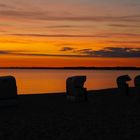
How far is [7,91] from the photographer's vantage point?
26.2 meters

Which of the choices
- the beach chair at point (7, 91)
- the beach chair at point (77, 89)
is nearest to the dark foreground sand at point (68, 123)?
the beach chair at point (7, 91)

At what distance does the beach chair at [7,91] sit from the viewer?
25938mm

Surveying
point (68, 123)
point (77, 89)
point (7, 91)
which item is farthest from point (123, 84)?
point (68, 123)

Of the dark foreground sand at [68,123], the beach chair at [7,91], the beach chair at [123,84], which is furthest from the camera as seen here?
the beach chair at [123,84]

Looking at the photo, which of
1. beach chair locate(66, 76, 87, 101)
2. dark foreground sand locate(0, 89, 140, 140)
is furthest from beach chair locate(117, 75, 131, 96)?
dark foreground sand locate(0, 89, 140, 140)

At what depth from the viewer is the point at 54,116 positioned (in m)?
20.5

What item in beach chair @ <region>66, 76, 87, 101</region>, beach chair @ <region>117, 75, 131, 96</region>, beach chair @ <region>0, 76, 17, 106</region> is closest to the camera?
beach chair @ <region>0, 76, 17, 106</region>

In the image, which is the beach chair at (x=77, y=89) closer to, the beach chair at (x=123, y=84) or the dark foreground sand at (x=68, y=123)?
the dark foreground sand at (x=68, y=123)

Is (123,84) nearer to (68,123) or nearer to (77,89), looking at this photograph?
(77,89)

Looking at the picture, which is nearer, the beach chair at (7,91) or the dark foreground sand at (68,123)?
the dark foreground sand at (68,123)

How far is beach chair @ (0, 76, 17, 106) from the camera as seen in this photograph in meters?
25.9

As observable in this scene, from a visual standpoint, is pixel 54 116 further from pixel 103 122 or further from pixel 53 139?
pixel 53 139

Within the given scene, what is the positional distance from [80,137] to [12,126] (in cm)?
374

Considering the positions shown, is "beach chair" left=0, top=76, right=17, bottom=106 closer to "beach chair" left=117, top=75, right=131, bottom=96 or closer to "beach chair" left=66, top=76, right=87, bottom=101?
"beach chair" left=66, top=76, right=87, bottom=101
